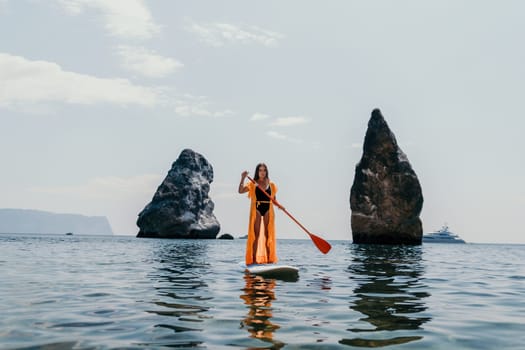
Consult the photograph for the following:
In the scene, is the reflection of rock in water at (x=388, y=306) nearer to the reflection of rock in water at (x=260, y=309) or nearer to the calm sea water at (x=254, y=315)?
the calm sea water at (x=254, y=315)

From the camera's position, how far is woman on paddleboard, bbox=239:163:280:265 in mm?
13719

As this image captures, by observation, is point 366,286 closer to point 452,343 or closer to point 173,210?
point 452,343

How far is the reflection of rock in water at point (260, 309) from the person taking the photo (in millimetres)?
5809

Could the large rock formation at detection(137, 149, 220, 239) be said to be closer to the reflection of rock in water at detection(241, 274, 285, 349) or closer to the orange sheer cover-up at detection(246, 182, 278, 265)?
the orange sheer cover-up at detection(246, 182, 278, 265)

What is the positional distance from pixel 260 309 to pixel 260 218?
248 inches

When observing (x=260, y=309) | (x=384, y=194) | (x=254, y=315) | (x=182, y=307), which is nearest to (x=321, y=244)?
(x=260, y=309)

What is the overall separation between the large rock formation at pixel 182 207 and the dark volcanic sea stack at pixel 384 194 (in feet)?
163

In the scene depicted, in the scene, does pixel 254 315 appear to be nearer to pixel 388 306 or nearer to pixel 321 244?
pixel 388 306

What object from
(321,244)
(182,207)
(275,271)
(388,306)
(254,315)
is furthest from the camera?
(182,207)

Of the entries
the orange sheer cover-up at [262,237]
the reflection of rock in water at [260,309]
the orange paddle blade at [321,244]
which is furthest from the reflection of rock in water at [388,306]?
the orange sheer cover-up at [262,237]

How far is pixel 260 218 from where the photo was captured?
13875 millimetres

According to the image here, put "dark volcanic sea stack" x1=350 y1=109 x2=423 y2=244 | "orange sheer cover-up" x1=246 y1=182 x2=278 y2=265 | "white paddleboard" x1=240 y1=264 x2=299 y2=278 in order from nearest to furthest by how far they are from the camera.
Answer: "white paddleboard" x1=240 y1=264 x2=299 y2=278, "orange sheer cover-up" x1=246 y1=182 x2=278 y2=265, "dark volcanic sea stack" x1=350 y1=109 x2=423 y2=244

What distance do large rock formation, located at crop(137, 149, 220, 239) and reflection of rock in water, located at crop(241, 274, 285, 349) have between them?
3952 inches

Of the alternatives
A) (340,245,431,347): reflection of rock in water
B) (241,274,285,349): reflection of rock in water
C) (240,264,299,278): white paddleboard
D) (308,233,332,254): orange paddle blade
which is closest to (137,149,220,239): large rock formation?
(308,233,332,254): orange paddle blade
